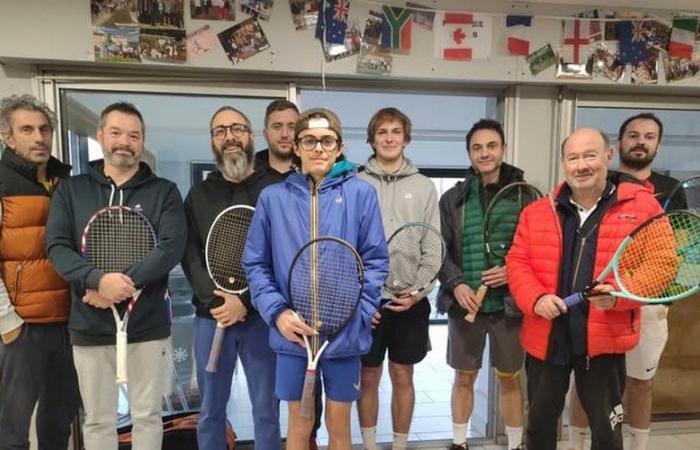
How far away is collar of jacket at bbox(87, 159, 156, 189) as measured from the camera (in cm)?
214

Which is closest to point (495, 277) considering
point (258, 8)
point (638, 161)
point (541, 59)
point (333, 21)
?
point (638, 161)

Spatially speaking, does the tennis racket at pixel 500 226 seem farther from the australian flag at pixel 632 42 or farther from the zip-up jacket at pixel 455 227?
the australian flag at pixel 632 42

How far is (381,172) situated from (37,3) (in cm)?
201

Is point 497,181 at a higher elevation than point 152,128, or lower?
lower

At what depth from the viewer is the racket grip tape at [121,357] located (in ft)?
6.48

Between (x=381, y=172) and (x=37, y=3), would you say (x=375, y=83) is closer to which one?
(x=381, y=172)

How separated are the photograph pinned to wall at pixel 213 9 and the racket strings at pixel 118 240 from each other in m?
1.26

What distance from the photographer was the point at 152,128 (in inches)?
122

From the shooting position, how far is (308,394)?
179 cm

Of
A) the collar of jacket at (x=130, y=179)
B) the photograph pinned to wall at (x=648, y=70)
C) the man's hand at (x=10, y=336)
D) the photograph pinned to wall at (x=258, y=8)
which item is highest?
the photograph pinned to wall at (x=258, y=8)

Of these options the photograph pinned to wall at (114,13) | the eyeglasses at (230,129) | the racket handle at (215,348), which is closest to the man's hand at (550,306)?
the racket handle at (215,348)

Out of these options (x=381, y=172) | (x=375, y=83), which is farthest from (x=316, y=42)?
(x=381, y=172)

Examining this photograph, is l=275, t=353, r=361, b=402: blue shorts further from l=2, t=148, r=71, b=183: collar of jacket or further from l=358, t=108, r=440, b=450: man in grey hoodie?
l=2, t=148, r=71, b=183: collar of jacket

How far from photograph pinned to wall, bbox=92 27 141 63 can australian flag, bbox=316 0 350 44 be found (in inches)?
39.6
